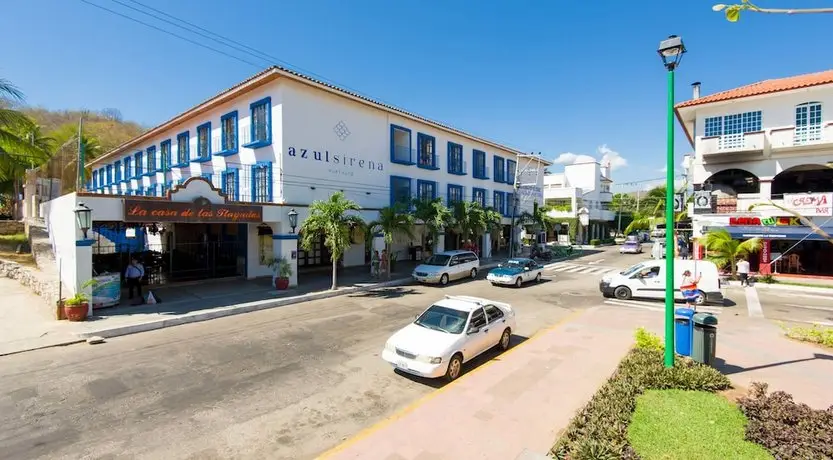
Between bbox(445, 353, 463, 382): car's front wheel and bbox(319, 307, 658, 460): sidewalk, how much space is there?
373mm

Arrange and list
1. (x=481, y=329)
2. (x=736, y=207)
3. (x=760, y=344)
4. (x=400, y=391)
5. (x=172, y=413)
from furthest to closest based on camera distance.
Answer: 1. (x=736, y=207)
2. (x=760, y=344)
3. (x=481, y=329)
4. (x=400, y=391)
5. (x=172, y=413)

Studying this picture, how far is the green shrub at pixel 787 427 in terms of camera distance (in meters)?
4.88

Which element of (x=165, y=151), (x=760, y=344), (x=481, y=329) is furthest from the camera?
(x=165, y=151)

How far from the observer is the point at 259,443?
5.87m

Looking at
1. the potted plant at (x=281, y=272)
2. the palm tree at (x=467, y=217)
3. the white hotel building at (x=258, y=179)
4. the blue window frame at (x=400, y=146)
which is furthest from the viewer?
the palm tree at (x=467, y=217)

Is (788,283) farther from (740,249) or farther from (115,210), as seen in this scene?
(115,210)

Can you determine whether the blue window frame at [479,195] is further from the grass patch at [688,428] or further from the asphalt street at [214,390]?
the grass patch at [688,428]

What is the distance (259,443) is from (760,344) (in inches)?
494

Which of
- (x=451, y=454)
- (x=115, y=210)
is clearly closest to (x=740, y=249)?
(x=451, y=454)

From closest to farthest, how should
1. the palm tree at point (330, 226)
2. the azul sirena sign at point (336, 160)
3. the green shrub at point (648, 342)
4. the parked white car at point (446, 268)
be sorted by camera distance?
1. the green shrub at point (648, 342)
2. the palm tree at point (330, 226)
3. the azul sirena sign at point (336, 160)
4. the parked white car at point (446, 268)

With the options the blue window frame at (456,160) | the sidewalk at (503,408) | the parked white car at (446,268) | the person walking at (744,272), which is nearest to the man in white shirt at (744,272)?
the person walking at (744,272)

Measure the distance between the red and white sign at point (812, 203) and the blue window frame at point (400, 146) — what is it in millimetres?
22570

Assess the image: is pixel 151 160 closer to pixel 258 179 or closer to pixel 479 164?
pixel 258 179

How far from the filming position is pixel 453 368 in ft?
27.4
